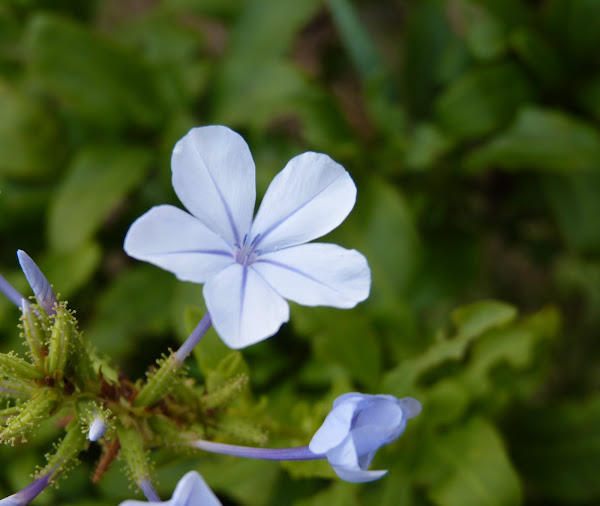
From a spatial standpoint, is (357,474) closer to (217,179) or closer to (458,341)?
(217,179)

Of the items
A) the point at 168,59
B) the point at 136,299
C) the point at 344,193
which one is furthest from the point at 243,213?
the point at 168,59

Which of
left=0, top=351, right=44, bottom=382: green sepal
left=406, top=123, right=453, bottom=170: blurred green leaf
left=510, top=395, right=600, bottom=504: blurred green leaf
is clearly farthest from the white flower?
left=510, top=395, right=600, bottom=504: blurred green leaf

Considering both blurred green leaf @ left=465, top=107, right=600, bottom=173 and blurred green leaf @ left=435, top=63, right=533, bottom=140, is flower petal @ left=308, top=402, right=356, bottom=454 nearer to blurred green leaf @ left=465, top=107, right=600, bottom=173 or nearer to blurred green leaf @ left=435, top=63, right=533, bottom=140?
blurred green leaf @ left=465, top=107, right=600, bottom=173

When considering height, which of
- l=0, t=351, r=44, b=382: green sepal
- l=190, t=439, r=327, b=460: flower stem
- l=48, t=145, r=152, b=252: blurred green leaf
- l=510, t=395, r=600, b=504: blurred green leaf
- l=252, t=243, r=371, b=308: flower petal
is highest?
l=48, t=145, r=152, b=252: blurred green leaf

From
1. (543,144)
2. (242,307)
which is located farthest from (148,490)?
(543,144)

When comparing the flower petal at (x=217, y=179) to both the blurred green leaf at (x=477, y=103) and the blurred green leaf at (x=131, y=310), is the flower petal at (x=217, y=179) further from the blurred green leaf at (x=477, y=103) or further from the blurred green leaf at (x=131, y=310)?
the blurred green leaf at (x=477, y=103)

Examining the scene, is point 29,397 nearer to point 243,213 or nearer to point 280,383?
point 243,213
